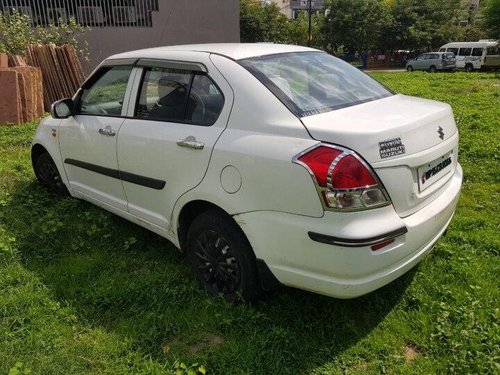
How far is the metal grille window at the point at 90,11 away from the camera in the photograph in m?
16.1

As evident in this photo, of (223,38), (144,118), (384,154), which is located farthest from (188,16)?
(384,154)

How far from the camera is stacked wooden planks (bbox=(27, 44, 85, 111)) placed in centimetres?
1078

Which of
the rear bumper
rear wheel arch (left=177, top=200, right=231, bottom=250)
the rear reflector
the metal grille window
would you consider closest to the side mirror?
rear wheel arch (left=177, top=200, right=231, bottom=250)

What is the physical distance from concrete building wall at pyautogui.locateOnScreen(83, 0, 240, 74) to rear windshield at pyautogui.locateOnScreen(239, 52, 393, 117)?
16.1m

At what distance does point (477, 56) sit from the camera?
32812mm

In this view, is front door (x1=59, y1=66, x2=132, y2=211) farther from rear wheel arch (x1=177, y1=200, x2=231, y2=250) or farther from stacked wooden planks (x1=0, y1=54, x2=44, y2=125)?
stacked wooden planks (x1=0, y1=54, x2=44, y2=125)

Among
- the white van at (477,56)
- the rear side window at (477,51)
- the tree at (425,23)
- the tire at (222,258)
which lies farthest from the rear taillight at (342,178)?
the tree at (425,23)

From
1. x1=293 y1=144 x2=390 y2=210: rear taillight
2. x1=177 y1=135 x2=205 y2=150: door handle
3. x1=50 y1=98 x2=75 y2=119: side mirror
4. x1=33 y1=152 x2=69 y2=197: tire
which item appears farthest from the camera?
x1=33 y1=152 x2=69 y2=197: tire

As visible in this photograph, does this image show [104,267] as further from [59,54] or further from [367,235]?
[59,54]

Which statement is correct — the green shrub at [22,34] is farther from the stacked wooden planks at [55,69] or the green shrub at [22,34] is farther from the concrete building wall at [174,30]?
the concrete building wall at [174,30]

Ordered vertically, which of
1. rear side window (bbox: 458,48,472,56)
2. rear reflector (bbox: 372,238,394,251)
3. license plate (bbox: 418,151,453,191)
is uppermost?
license plate (bbox: 418,151,453,191)

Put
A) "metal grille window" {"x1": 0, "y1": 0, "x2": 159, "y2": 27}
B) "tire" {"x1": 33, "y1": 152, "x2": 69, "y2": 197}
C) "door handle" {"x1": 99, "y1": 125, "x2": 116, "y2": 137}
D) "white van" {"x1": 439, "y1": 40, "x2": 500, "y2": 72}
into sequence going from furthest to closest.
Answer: "white van" {"x1": 439, "y1": 40, "x2": 500, "y2": 72}
"metal grille window" {"x1": 0, "y1": 0, "x2": 159, "y2": 27}
"tire" {"x1": 33, "y1": 152, "x2": 69, "y2": 197}
"door handle" {"x1": 99, "y1": 125, "x2": 116, "y2": 137}

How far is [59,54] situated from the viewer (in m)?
11.1

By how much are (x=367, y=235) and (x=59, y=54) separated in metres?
10.8
